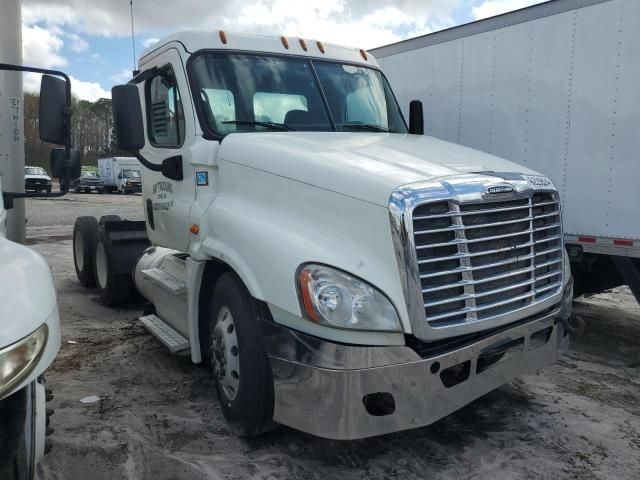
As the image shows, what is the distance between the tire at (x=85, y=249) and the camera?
759 cm

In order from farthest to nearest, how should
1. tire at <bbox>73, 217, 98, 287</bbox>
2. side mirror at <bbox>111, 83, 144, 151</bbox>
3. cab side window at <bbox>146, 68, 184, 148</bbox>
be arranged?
1. tire at <bbox>73, 217, 98, 287</bbox>
2. cab side window at <bbox>146, 68, 184, 148</bbox>
3. side mirror at <bbox>111, 83, 144, 151</bbox>

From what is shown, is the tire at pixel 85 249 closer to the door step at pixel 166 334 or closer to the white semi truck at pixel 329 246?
the door step at pixel 166 334

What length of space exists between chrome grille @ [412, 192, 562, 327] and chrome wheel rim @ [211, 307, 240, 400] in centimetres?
127

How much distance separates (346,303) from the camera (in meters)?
2.76

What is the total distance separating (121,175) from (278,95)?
112 feet

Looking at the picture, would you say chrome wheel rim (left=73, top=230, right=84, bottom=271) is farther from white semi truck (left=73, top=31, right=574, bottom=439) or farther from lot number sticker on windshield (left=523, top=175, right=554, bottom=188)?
lot number sticker on windshield (left=523, top=175, right=554, bottom=188)

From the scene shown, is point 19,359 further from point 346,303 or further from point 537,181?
point 537,181

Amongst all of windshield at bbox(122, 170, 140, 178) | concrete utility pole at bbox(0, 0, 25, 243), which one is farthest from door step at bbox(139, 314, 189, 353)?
windshield at bbox(122, 170, 140, 178)

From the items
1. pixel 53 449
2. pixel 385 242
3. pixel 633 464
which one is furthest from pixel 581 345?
pixel 53 449

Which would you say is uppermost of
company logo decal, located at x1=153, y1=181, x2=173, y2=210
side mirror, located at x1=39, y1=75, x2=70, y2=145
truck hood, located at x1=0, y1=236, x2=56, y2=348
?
side mirror, located at x1=39, y1=75, x2=70, y2=145

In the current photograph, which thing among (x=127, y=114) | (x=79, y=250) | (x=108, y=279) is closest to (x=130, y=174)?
(x=79, y=250)

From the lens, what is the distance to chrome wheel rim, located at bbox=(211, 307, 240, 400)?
3430 millimetres

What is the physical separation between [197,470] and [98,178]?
3733 centimetres

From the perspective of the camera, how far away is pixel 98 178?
37.3 meters
